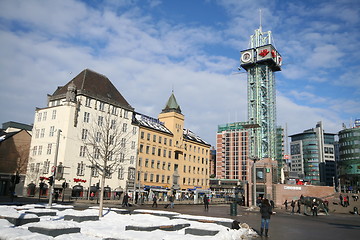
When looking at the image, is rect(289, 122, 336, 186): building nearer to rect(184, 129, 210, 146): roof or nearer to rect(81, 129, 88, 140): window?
rect(184, 129, 210, 146): roof

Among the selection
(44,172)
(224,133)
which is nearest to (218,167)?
(224,133)

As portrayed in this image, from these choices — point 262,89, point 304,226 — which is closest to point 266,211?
point 304,226

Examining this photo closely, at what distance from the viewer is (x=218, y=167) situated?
15925 cm

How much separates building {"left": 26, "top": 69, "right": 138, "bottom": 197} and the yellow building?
18.3 ft

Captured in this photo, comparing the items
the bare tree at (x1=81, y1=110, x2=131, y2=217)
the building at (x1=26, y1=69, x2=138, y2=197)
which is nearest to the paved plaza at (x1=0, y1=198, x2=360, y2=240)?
the bare tree at (x1=81, y1=110, x2=131, y2=217)

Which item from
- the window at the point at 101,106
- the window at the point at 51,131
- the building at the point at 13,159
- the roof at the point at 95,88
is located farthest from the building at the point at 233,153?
the building at the point at 13,159

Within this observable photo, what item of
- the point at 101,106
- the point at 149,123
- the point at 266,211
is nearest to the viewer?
the point at 266,211

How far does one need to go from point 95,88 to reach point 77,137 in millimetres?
11851

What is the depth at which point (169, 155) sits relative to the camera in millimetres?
77688

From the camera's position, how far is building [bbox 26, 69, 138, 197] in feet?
177

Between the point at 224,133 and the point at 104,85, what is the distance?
10250 centimetres

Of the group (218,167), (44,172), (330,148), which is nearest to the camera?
(44,172)

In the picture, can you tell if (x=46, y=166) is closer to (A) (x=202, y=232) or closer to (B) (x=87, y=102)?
(B) (x=87, y=102)

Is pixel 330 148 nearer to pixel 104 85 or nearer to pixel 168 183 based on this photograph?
pixel 168 183
